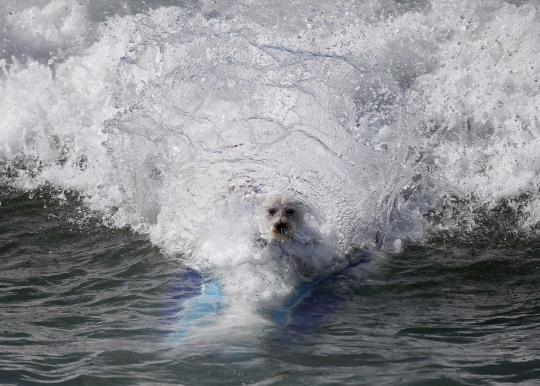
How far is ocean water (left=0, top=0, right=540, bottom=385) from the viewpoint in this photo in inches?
197

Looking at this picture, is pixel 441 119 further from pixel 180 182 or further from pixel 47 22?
pixel 47 22

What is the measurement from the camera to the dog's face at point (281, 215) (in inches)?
243

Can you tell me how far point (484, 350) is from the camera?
496 cm

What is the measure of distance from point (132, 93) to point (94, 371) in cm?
558

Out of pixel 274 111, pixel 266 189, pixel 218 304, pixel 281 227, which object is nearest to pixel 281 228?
pixel 281 227

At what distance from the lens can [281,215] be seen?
20.3 ft

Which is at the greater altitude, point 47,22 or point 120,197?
point 47,22

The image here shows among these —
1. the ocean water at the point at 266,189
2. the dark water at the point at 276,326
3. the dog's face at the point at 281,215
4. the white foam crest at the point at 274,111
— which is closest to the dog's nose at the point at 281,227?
the dog's face at the point at 281,215

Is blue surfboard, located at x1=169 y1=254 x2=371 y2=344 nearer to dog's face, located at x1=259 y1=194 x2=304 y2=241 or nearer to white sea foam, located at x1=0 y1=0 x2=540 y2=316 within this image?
white sea foam, located at x1=0 y1=0 x2=540 y2=316

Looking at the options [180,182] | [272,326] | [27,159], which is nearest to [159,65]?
[27,159]

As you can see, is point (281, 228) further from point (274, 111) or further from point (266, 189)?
point (274, 111)

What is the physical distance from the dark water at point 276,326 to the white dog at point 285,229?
0.36 meters

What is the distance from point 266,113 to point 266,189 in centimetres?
197

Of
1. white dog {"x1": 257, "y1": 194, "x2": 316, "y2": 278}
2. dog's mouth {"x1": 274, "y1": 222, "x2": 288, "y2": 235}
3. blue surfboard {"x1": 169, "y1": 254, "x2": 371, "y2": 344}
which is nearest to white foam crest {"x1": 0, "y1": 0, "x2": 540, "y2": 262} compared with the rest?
white dog {"x1": 257, "y1": 194, "x2": 316, "y2": 278}
